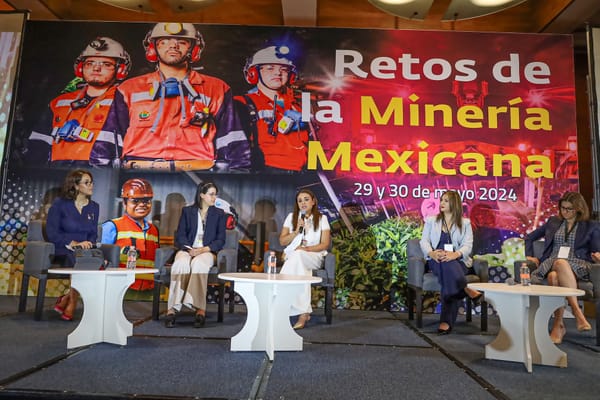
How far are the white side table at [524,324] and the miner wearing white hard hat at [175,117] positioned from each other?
3.23 metres

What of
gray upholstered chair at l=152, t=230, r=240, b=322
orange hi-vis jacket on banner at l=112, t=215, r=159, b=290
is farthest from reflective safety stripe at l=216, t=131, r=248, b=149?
gray upholstered chair at l=152, t=230, r=240, b=322

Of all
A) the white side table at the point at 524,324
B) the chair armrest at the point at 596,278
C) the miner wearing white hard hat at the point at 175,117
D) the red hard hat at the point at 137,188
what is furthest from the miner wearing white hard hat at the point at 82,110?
the chair armrest at the point at 596,278

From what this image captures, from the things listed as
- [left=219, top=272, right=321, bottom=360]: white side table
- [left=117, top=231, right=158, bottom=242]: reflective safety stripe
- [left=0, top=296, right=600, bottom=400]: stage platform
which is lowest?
[left=0, top=296, right=600, bottom=400]: stage platform

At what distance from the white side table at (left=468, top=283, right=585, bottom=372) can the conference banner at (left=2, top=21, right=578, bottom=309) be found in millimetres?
2184

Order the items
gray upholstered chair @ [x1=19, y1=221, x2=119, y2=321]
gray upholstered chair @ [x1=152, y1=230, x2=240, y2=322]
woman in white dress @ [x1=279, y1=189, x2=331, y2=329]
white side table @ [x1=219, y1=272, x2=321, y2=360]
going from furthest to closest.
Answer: woman in white dress @ [x1=279, y1=189, x2=331, y2=329]
gray upholstered chair @ [x1=152, y1=230, x2=240, y2=322]
gray upholstered chair @ [x1=19, y1=221, x2=119, y2=321]
white side table @ [x1=219, y1=272, x2=321, y2=360]

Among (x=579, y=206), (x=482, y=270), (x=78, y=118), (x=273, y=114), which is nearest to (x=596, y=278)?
(x=579, y=206)

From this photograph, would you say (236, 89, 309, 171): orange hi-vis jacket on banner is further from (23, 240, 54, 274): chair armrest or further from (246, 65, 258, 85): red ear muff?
(23, 240, 54, 274): chair armrest

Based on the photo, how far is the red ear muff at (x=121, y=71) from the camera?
17.7 feet

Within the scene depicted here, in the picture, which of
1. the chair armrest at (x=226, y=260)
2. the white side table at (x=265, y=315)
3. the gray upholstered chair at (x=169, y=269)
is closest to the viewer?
the white side table at (x=265, y=315)

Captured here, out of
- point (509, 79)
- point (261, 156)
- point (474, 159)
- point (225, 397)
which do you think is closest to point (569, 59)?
point (509, 79)

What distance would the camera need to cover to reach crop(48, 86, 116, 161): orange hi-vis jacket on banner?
5242mm

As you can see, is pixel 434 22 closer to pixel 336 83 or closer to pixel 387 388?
pixel 336 83

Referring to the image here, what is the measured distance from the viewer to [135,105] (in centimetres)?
533

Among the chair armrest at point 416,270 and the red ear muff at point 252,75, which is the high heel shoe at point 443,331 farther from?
the red ear muff at point 252,75
